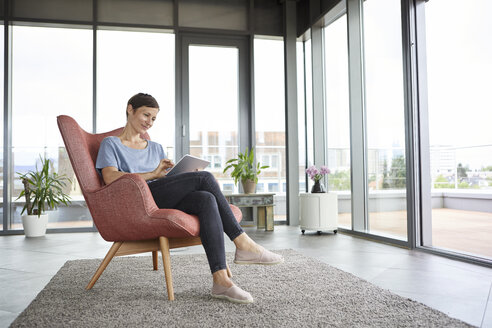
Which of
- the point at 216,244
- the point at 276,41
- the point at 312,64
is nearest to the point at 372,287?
the point at 216,244

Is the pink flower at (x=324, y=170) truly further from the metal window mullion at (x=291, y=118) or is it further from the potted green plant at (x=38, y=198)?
the potted green plant at (x=38, y=198)

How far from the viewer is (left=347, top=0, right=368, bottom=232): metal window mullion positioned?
420cm

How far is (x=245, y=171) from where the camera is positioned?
511 centimetres

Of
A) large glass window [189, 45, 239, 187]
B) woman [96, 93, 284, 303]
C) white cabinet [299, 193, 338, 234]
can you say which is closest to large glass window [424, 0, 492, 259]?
white cabinet [299, 193, 338, 234]

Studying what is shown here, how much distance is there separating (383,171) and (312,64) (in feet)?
6.67

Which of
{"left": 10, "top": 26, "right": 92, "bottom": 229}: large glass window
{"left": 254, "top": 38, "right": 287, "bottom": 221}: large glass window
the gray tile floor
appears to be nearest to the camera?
the gray tile floor

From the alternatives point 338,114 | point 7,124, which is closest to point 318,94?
point 338,114

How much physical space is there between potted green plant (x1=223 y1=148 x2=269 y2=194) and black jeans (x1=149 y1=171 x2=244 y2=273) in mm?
2833

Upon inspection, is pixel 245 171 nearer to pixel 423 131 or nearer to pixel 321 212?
pixel 321 212

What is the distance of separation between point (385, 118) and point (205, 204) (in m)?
2.42

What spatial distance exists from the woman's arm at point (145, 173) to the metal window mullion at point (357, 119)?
247cm

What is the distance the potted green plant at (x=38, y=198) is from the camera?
15.1 ft

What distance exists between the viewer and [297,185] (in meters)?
5.41

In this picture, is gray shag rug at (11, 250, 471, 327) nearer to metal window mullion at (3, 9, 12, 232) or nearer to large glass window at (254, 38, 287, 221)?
metal window mullion at (3, 9, 12, 232)
